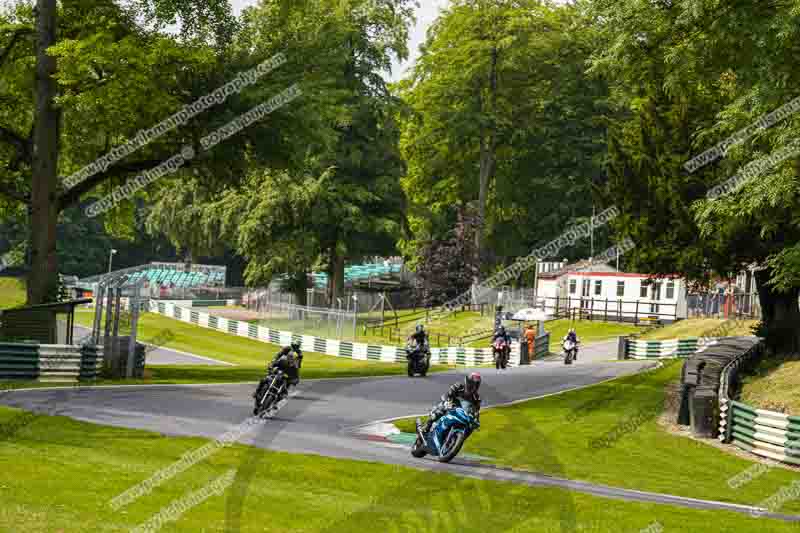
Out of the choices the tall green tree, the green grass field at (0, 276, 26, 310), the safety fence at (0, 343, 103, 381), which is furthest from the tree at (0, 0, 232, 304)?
the tall green tree

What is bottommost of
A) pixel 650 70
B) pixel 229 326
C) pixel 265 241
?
pixel 229 326

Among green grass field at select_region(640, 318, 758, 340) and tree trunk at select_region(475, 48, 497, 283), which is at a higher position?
tree trunk at select_region(475, 48, 497, 283)

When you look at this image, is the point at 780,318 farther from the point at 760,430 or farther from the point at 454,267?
the point at 454,267

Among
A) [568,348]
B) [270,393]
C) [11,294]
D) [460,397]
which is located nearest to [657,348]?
[568,348]

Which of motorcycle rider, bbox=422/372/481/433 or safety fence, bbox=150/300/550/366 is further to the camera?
safety fence, bbox=150/300/550/366

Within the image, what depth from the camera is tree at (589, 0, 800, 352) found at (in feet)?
73.2

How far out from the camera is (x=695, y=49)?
24797 mm

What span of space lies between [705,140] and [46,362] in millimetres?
22371

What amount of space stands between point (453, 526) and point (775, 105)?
1491 centimetres

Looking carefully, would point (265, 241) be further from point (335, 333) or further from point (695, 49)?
point (695, 49)

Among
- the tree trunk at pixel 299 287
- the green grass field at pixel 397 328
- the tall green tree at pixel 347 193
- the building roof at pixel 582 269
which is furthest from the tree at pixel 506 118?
the tree trunk at pixel 299 287

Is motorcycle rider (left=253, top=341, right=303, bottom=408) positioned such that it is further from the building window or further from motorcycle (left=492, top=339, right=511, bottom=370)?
the building window

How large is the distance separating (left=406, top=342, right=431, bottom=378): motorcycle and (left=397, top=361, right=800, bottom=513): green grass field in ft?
20.3

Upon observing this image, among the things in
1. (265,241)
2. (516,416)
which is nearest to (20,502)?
(516,416)
